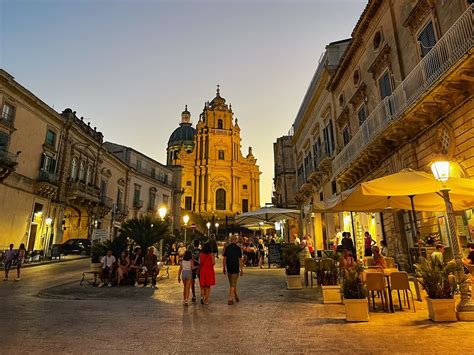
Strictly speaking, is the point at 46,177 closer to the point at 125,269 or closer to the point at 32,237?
the point at 32,237

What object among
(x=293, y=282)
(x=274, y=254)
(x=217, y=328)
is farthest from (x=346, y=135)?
(x=217, y=328)

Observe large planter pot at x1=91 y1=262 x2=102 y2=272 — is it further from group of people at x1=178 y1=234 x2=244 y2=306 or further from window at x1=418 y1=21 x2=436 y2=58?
window at x1=418 y1=21 x2=436 y2=58

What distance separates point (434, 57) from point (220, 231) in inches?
1920

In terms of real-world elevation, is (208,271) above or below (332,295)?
above

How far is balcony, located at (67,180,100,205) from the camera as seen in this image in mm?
25764

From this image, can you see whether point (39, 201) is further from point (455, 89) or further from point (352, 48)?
point (455, 89)

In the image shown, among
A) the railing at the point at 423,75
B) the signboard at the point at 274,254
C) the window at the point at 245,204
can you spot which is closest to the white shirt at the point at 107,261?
the signboard at the point at 274,254

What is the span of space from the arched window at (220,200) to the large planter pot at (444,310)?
180ft

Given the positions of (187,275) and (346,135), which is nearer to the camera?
(187,275)

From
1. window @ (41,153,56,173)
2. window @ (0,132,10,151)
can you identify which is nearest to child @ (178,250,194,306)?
window @ (0,132,10,151)

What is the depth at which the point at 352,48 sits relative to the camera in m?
15.0

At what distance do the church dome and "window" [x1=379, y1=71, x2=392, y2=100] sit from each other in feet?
219

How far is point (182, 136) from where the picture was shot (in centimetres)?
7894

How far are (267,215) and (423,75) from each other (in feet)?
31.0
